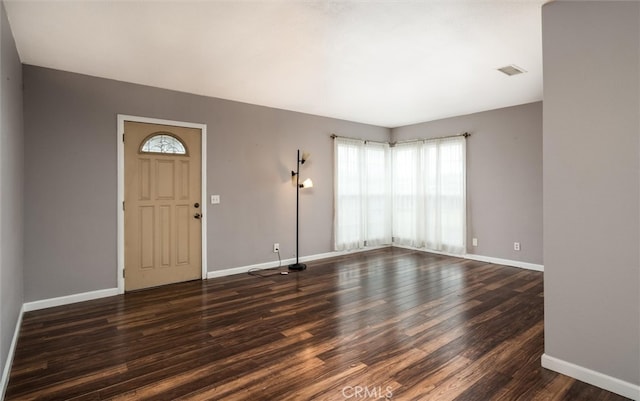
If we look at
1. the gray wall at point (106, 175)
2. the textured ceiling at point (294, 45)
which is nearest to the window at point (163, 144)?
the gray wall at point (106, 175)

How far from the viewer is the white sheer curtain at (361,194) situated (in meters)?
6.17

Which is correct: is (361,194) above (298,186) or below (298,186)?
below

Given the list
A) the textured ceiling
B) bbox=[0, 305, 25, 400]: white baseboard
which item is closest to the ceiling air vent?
the textured ceiling

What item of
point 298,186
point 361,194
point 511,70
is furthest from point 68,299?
point 511,70

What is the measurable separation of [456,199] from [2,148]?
19.3ft

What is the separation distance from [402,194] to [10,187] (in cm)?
586

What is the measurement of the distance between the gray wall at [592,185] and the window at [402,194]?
143 inches

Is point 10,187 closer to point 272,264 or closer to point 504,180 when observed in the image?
point 272,264

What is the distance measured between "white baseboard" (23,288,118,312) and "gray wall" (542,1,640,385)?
14.6 ft

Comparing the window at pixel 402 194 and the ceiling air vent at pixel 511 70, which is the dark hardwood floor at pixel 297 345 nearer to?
the window at pixel 402 194

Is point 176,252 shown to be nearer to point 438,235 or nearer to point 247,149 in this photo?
point 247,149

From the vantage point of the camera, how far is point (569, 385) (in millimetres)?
2115

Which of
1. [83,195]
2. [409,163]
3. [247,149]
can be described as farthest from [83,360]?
[409,163]

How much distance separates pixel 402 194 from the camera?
6.74 m
